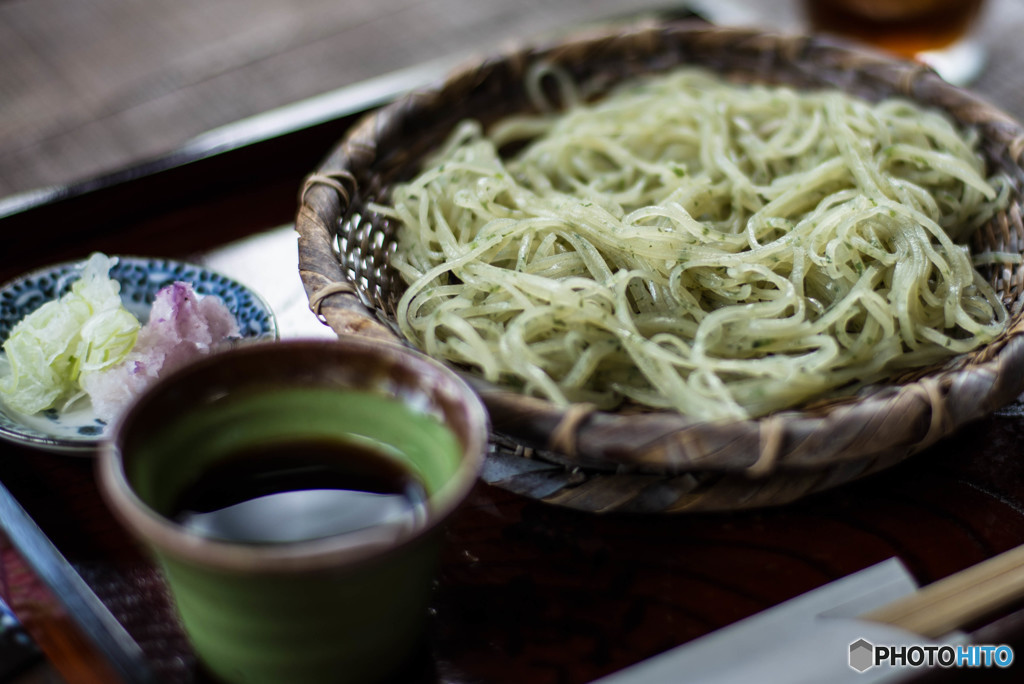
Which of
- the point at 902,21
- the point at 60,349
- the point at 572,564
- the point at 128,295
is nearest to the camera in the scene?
the point at 572,564

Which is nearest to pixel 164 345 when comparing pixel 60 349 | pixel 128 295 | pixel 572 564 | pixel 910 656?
pixel 60 349

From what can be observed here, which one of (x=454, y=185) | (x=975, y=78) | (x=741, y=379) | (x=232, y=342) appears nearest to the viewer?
(x=741, y=379)

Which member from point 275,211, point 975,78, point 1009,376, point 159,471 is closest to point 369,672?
point 159,471

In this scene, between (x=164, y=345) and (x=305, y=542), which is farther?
(x=164, y=345)

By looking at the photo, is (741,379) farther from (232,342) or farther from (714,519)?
(232,342)

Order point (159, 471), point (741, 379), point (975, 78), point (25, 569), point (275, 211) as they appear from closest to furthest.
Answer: point (159, 471) < point (25, 569) < point (741, 379) < point (275, 211) < point (975, 78)

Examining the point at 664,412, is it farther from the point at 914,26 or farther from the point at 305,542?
the point at 914,26
